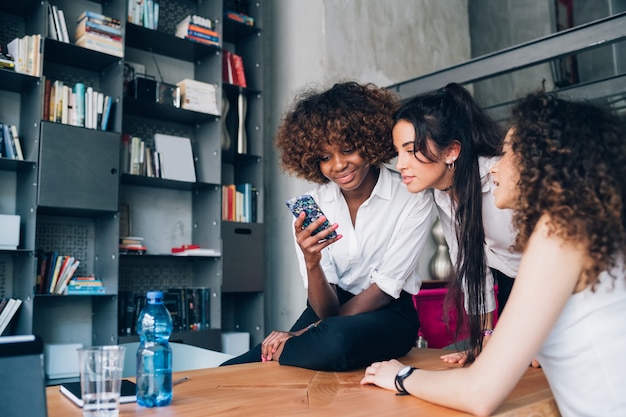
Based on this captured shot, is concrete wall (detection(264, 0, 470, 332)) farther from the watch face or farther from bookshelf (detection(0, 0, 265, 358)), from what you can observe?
the watch face

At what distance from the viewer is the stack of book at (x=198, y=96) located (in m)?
3.87

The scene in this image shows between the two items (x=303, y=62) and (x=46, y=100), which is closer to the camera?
(x=46, y=100)

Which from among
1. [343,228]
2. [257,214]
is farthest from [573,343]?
[257,214]

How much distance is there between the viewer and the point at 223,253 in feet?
12.9

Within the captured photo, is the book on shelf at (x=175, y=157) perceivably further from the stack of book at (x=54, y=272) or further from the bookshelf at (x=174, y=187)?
the stack of book at (x=54, y=272)

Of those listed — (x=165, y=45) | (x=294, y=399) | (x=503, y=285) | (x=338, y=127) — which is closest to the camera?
(x=294, y=399)

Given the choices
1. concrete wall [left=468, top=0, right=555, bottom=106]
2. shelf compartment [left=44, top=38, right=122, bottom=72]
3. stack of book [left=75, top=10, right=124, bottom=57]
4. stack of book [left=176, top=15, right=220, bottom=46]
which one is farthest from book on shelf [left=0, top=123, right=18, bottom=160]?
concrete wall [left=468, top=0, right=555, bottom=106]

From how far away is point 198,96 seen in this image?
3.92m

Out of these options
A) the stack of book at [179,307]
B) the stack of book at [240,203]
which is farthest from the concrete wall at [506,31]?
the stack of book at [179,307]

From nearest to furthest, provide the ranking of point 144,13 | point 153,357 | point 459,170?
point 153,357 → point 459,170 → point 144,13

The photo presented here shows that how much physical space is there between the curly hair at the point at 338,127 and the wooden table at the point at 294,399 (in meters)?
0.89

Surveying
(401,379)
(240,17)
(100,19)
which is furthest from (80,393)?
(240,17)

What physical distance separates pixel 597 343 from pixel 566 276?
159 mm

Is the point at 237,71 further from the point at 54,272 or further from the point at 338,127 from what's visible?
the point at 338,127
